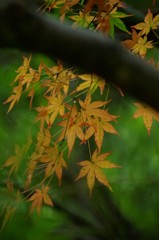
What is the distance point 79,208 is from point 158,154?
635 millimetres

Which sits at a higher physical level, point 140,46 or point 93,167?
point 140,46

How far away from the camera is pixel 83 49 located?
1.21 feet

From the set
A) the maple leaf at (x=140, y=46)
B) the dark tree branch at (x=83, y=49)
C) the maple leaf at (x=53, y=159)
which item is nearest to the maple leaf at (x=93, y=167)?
the maple leaf at (x=53, y=159)

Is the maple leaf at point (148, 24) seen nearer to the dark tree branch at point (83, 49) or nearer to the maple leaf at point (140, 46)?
the maple leaf at point (140, 46)

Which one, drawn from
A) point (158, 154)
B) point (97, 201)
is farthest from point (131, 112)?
point (97, 201)

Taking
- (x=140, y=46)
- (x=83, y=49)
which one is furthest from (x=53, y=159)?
(x=83, y=49)

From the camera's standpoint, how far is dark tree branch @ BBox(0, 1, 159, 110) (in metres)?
0.36

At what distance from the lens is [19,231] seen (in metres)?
2.52

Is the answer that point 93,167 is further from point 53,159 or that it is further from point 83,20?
point 83,20

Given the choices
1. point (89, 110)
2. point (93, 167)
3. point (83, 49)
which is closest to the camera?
point (83, 49)

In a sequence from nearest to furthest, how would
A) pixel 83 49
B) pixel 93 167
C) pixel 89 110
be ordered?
pixel 83 49, pixel 89 110, pixel 93 167

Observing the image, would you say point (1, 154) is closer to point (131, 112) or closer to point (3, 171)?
point (3, 171)

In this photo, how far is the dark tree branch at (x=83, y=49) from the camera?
0.36 meters

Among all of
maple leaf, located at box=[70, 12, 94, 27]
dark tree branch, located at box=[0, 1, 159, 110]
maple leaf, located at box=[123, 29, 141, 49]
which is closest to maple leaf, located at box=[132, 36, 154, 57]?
maple leaf, located at box=[123, 29, 141, 49]
